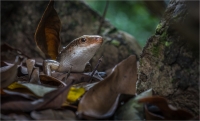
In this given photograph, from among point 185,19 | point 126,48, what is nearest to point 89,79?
point 185,19

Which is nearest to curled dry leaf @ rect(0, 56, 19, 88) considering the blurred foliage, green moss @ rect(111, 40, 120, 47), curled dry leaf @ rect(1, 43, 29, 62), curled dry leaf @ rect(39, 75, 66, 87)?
curled dry leaf @ rect(39, 75, 66, 87)

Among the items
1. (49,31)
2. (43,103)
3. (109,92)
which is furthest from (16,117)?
(49,31)

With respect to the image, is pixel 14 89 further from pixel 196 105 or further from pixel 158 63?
pixel 196 105

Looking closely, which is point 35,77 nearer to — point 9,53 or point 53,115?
point 53,115

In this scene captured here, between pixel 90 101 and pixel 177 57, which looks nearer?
pixel 90 101

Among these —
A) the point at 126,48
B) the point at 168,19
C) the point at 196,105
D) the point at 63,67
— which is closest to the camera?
Answer: the point at 196,105

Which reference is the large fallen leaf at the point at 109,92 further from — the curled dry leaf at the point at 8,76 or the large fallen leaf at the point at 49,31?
the large fallen leaf at the point at 49,31

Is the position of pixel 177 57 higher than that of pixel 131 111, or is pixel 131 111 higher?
pixel 177 57
